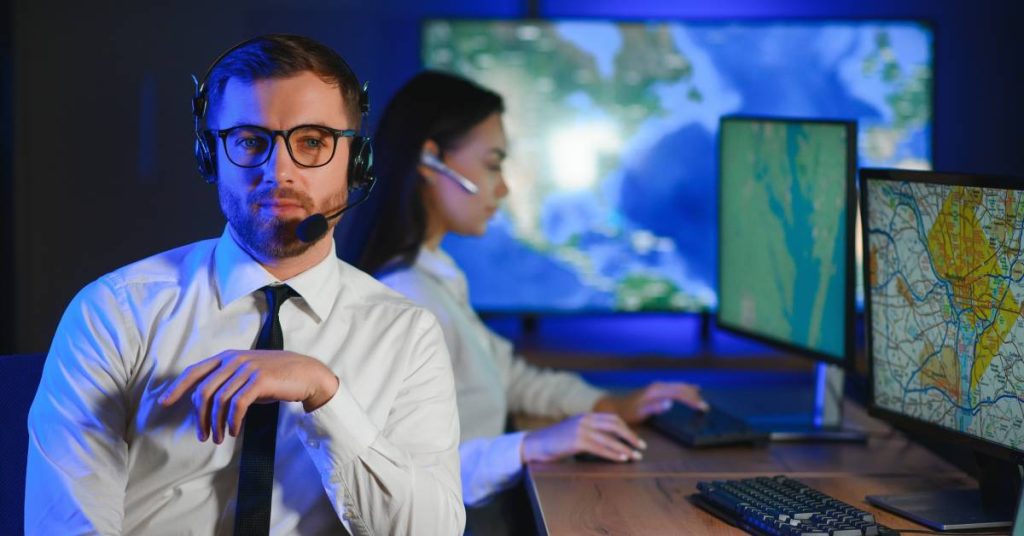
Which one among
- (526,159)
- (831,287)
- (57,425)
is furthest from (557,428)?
(526,159)

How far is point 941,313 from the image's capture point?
1.73 m

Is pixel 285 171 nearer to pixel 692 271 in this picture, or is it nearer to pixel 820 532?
pixel 820 532

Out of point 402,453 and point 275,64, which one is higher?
point 275,64

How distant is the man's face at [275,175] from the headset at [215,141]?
0.03 m

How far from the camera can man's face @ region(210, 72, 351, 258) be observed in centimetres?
160

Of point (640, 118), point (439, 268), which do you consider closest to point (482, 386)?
point (439, 268)

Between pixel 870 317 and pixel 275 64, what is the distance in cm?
101

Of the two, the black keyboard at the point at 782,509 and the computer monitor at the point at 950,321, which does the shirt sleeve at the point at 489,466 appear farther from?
the computer monitor at the point at 950,321

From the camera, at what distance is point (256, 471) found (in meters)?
1.54

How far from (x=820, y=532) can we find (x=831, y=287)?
2.57 ft

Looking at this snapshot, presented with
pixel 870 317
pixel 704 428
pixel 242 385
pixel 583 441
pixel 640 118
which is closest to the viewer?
pixel 242 385

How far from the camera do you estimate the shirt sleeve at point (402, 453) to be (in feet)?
4.92

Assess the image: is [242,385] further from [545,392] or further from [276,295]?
[545,392]

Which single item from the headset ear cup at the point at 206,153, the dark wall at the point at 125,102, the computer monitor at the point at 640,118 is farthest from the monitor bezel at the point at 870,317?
the dark wall at the point at 125,102
